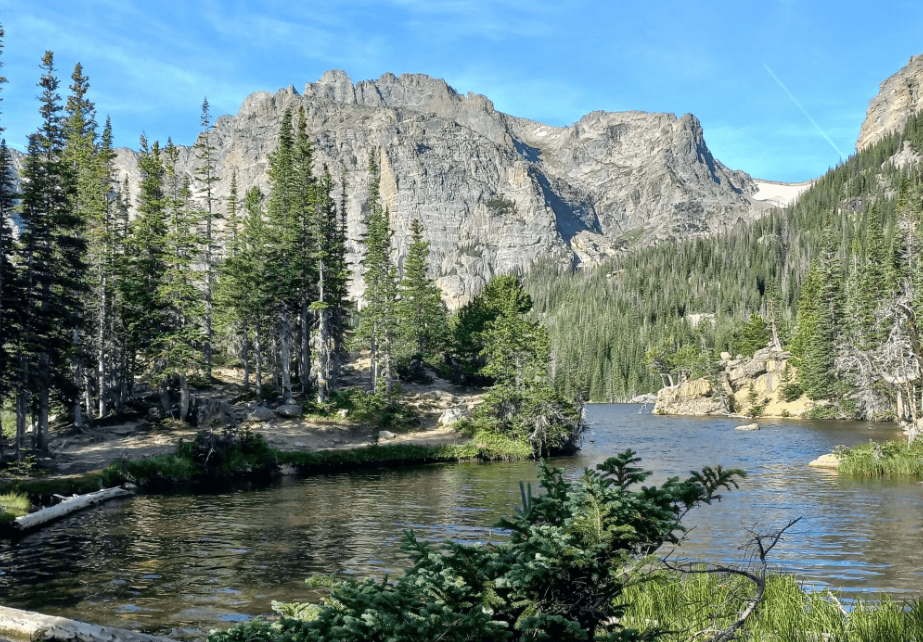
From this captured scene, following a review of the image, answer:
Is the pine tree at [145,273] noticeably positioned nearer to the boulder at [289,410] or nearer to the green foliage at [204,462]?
the boulder at [289,410]

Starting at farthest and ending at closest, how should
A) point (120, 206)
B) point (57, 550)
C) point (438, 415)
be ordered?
point (438, 415) → point (120, 206) → point (57, 550)

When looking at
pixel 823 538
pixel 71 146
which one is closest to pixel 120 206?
pixel 71 146

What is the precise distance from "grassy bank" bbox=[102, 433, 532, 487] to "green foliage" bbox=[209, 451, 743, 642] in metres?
27.5

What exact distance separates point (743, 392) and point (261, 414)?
248 feet

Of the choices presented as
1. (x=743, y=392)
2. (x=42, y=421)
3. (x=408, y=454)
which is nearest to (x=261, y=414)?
(x=408, y=454)

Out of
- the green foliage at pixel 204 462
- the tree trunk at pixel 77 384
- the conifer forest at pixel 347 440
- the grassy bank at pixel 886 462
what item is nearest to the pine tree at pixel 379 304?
the conifer forest at pixel 347 440

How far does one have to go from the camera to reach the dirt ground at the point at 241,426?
107 ft

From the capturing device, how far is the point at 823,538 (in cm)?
1903

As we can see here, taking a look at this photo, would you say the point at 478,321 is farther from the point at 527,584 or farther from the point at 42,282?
the point at 527,584

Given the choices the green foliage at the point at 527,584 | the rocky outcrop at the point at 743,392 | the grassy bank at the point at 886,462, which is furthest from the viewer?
the rocky outcrop at the point at 743,392

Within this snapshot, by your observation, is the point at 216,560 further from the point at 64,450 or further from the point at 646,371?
the point at 646,371

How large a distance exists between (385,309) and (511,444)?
1724cm

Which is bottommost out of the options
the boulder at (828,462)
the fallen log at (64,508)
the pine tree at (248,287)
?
the boulder at (828,462)

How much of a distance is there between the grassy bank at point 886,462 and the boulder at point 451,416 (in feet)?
84.6
